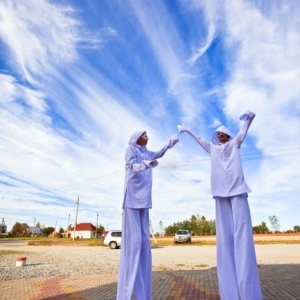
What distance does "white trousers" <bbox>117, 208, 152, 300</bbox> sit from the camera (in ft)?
12.6

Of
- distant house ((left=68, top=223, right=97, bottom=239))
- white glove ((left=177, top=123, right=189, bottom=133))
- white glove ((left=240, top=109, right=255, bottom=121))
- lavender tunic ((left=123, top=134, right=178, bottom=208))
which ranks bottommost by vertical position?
lavender tunic ((left=123, top=134, right=178, bottom=208))

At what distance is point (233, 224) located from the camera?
3.91m

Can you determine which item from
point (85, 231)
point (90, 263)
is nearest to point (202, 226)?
point (85, 231)

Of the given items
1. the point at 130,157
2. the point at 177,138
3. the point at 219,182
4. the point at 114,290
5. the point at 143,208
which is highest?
the point at 177,138

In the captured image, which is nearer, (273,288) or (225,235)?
(225,235)

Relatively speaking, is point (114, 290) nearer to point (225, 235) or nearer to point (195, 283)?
point (195, 283)

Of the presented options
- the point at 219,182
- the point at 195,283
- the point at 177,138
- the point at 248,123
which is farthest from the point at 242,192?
the point at 195,283

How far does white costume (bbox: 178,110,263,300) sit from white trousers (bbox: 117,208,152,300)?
977mm

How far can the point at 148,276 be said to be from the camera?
401 centimetres

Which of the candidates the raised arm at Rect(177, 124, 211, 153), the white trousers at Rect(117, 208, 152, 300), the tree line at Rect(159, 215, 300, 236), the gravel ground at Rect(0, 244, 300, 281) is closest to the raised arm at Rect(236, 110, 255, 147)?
the raised arm at Rect(177, 124, 211, 153)

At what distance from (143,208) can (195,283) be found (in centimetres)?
307

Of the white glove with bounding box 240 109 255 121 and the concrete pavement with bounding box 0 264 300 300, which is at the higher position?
the white glove with bounding box 240 109 255 121

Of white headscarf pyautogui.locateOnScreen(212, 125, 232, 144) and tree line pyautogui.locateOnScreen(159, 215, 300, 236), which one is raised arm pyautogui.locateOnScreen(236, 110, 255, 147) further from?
tree line pyautogui.locateOnScreen(159, 215, 300, 236)

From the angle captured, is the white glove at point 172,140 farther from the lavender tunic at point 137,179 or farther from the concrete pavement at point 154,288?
the concrete pavement at point 154,288
